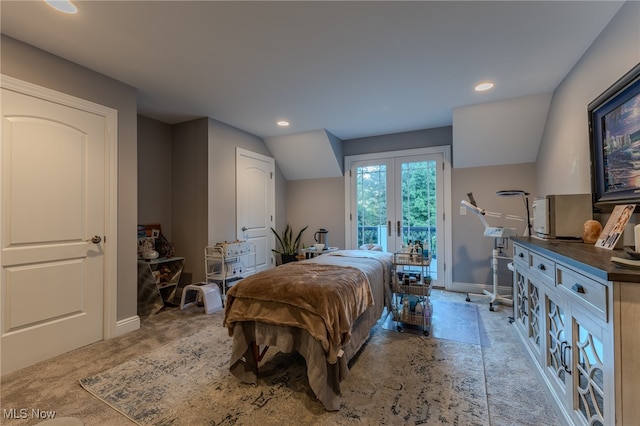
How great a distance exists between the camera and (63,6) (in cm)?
174

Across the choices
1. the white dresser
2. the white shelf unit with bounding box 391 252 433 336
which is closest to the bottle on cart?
the white shelf unit with bounding box 391 252 433 336

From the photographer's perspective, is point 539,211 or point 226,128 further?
point 226,128

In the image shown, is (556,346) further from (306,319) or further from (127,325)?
(127,325)

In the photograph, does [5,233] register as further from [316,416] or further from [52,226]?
[316,416]

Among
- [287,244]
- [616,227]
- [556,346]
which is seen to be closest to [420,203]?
[287,244]

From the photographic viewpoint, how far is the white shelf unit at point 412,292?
8.84ft

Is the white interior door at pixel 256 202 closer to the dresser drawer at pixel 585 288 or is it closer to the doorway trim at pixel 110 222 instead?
the doorway trim at pixel 110 222

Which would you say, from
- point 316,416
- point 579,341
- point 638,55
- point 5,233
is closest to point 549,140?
point 638,55

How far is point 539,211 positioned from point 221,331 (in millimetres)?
3137

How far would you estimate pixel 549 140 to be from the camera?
318cm

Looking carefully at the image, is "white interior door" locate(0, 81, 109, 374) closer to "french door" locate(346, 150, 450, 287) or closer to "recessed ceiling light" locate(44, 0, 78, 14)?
"recessed ceiling light" locate(44, 0, 78, 14)

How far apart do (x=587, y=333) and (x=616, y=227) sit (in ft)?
2.51

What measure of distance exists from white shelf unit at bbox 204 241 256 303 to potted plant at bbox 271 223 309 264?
2.92ft

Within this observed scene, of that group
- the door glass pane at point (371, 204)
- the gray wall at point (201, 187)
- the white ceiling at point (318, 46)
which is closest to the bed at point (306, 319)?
the white ceiling at point (318, 46)
